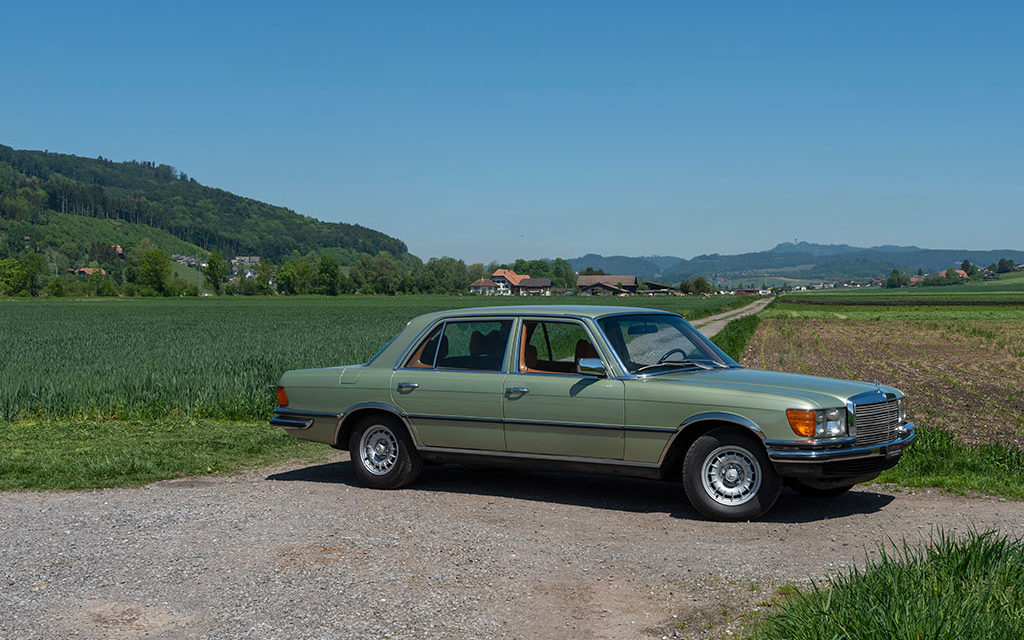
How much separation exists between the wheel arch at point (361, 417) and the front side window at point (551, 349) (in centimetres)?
124

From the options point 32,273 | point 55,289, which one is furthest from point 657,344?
point 32,273

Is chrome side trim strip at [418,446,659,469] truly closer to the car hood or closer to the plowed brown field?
the car hood

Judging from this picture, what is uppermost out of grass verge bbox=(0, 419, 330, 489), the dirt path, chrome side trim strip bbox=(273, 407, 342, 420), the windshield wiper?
the windshield wiper

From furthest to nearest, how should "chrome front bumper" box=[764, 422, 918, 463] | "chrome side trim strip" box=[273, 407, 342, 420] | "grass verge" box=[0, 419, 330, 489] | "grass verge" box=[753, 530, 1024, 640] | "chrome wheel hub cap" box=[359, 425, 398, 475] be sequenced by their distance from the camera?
"grass verge" box=[0, 419, 330, 489], "chrome side trim strip" box=[273, 407, 342, 420], "chrome wheel hub cap" box=[359, 425, 398, 475], "chrome front bumper" box=[764, 422, 918, 463], "grass verge" box=[753, 530, 1024, 640]

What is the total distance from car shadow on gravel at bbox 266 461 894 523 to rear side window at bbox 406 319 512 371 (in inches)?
45.8

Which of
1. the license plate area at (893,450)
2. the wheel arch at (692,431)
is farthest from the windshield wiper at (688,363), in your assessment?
the license plate area at (893,450)

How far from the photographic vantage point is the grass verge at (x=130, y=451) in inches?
371

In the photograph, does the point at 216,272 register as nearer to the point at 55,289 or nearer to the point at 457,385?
the point at 55,289

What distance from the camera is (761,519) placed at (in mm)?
7141

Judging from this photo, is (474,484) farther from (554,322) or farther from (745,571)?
(745,571)

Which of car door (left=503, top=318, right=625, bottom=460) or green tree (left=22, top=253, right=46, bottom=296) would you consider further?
green tree (left=22, top=253, right=46, bottom=296)

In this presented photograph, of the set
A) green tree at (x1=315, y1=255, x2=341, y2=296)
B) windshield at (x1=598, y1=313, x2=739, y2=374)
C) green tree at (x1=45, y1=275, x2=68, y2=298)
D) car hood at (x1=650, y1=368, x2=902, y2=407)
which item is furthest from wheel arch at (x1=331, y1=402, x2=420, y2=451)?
green tree at (x1=315, y1=255, x2=341, y2=296)

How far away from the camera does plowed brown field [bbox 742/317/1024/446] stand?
47.4 feet

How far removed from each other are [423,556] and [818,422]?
3036 millimetres
